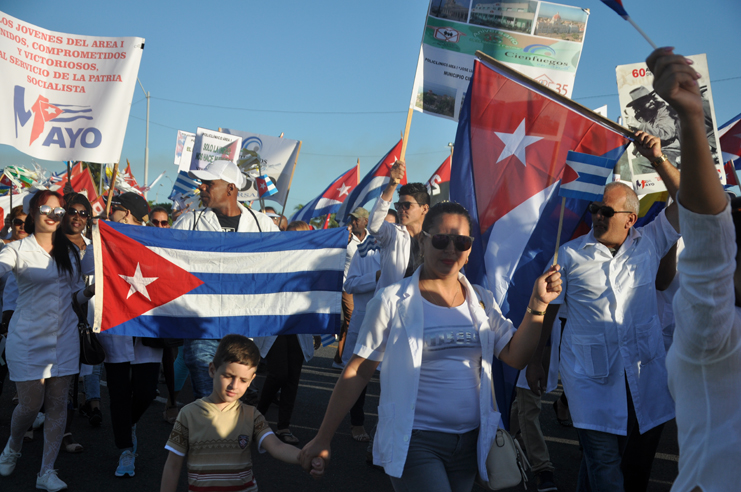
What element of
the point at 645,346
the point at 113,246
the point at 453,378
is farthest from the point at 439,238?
the point at 113,246

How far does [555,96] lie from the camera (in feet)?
12.3

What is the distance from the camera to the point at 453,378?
8.92ft

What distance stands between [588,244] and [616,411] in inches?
39.6

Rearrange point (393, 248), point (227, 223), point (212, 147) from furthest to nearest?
point (212, 147) < point (227, 223) < point (393, 248)

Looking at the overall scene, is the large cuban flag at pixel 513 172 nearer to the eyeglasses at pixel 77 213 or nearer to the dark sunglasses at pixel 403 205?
the dark sunglasses at pixel 403 205

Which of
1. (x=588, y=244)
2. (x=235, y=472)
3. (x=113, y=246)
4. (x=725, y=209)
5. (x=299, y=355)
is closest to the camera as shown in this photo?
(x=725, y=209)

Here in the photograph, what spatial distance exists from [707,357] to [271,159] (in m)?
12.1

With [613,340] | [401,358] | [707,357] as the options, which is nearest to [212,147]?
[613,340]

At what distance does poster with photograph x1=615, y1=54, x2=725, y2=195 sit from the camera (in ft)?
18.1

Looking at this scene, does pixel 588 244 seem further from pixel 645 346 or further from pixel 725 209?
pixel 725 209

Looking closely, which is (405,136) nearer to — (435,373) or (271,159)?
(435,373)

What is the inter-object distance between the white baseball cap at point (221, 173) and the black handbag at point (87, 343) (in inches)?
52.5

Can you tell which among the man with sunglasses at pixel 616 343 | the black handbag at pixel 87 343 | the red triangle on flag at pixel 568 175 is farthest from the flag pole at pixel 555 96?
the black handbag at pixel 87 343

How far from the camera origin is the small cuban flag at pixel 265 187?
12.1 m
